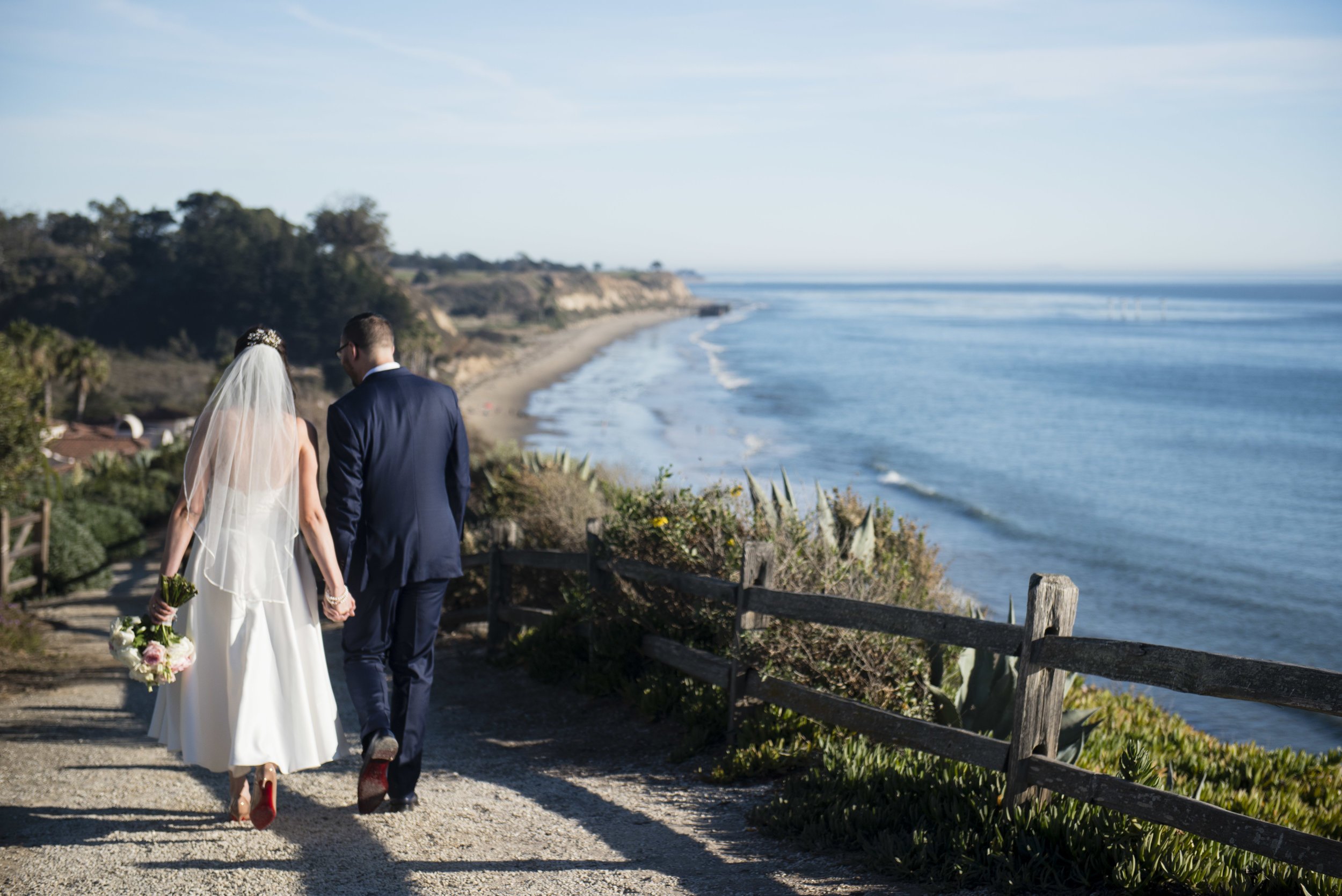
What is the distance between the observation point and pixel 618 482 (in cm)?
1171

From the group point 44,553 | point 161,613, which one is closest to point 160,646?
point 161,613

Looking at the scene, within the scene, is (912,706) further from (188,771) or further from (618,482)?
(618,482)

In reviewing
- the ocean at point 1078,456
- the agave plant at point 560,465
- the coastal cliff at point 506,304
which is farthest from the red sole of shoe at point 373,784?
the coastal cliff at point 506,304

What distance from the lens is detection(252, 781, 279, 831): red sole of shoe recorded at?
14.7ft

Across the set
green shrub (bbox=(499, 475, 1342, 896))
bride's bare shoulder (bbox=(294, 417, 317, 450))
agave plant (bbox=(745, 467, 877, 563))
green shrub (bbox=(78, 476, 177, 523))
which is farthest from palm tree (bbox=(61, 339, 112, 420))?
bride's bare shoulder (bbox=(294, 417, 317, 450))

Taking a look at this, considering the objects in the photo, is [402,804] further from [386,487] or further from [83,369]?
[83,369]

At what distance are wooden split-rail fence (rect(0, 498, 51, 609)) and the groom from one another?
30.3 feet

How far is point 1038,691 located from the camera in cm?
431


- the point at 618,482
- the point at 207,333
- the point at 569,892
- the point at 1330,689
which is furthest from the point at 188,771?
the point at 207,333

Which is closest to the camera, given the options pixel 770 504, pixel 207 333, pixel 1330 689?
pixel 1330 689

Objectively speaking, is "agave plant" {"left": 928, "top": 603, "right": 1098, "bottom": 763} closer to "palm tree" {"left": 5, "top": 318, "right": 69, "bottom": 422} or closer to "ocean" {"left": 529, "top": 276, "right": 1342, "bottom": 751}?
"ocean" {"left": 529, "top": 276, "right": 1342, "bottom": 751}

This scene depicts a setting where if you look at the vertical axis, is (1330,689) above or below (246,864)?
above

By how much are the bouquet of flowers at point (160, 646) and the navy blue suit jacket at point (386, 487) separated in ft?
2.23

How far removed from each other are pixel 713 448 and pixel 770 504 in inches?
1108
